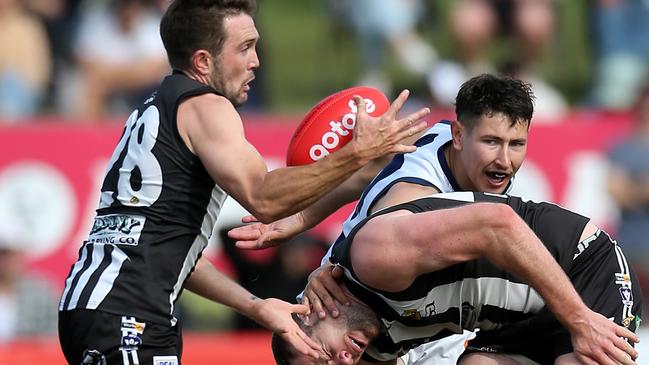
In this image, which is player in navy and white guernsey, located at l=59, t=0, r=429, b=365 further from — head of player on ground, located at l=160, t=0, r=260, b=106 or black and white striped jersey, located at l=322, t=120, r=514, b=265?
black and white striped jersey, located at l=322, t=120, r=514, b=265

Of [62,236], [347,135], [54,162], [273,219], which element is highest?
[54,162]

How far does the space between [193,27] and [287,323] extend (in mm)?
1332

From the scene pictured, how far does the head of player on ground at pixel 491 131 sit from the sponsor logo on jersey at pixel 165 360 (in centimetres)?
148

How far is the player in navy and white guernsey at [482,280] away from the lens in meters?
4.45

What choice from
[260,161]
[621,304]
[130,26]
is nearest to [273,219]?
[260,161]

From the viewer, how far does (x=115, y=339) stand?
15.8 ft

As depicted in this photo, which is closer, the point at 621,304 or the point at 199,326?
the point at 621,304

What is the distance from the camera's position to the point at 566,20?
11.4 m

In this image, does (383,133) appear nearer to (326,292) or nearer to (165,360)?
(326,292)

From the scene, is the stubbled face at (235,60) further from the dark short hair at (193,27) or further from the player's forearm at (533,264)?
the player's forearm at (533,264)

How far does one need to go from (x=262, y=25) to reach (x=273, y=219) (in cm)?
695

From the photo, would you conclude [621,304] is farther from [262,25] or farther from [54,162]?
[262,25]

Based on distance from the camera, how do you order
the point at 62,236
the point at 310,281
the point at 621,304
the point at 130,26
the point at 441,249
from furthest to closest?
the point at 130,26 → the point at 62,236 → the point at 310,281 → the point at 621,304 → the point at 441,249

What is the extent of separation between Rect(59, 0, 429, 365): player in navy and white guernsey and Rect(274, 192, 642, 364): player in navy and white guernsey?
0.28m
